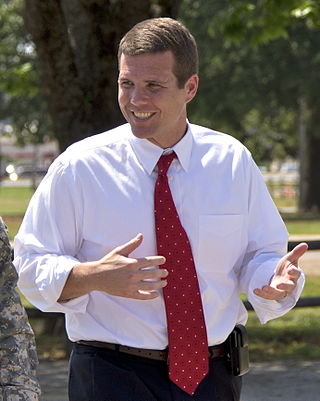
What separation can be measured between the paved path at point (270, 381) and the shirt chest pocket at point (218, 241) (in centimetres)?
377

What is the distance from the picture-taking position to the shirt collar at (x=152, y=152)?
142 inches

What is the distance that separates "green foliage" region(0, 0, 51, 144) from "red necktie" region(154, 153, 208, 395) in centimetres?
1074

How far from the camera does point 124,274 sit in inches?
126

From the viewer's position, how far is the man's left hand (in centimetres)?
343

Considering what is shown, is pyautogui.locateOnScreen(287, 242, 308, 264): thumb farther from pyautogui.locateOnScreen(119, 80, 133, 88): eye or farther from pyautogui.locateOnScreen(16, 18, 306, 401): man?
pyautogui.locateOnScreen(119, 80, 133, 88): eye

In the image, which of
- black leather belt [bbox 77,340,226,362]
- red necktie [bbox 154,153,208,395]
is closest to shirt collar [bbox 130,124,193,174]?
red necktie [bbox 154,153,208,395]

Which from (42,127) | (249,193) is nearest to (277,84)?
(42,127)

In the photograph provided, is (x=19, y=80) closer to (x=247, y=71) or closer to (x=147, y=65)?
(x=147, y=65)

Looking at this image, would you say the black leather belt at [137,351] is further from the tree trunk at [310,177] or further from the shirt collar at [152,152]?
the tree trunk at [310,177]

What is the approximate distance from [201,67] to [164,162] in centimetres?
2860

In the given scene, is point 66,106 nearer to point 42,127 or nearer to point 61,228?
point 61,228

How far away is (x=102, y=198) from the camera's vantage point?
11.6 feet

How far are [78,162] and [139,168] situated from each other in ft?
0.68

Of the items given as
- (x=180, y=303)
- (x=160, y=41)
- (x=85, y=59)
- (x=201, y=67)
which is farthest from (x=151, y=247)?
(x=201, y=67)
